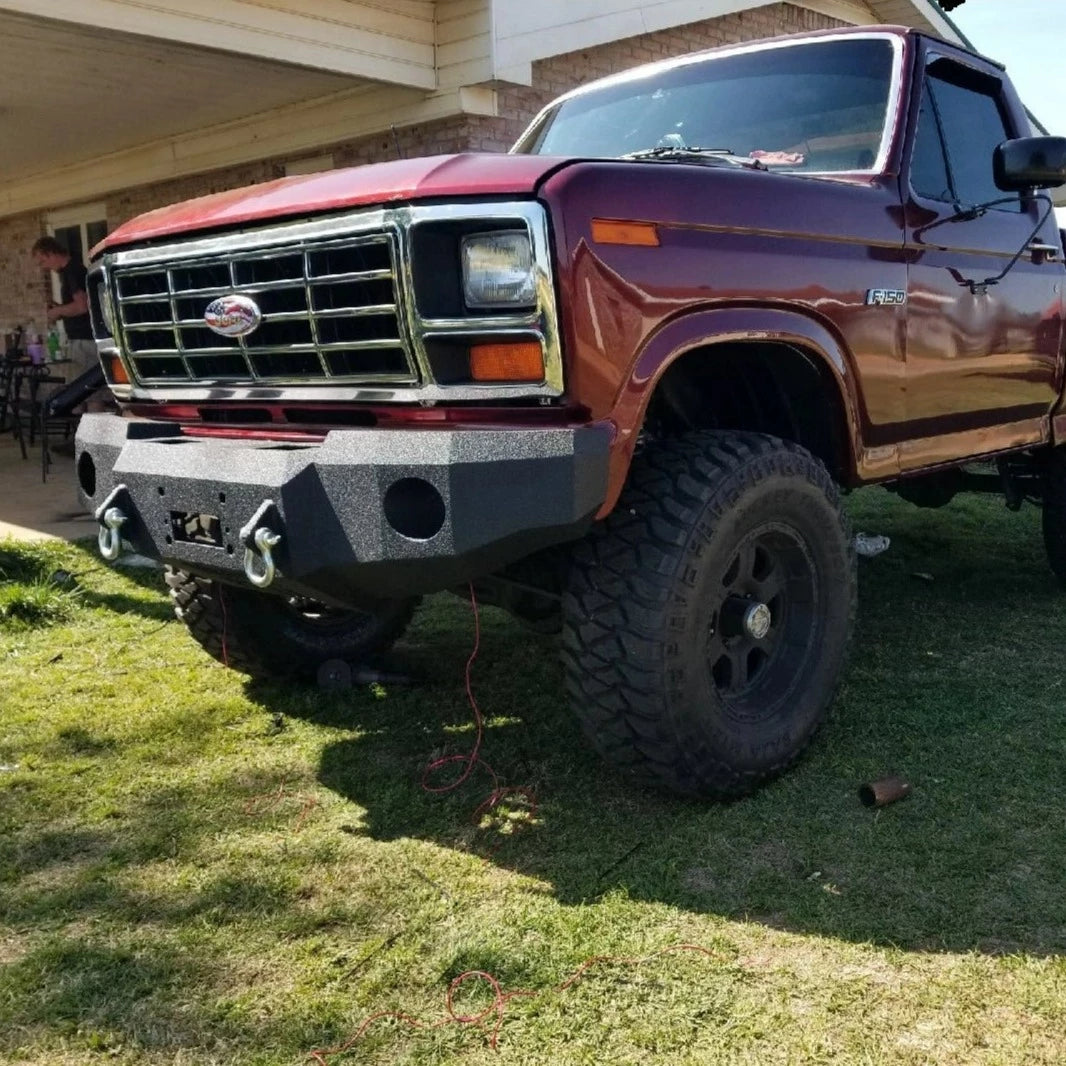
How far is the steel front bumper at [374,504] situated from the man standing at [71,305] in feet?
24.1

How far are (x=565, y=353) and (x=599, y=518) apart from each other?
39cm

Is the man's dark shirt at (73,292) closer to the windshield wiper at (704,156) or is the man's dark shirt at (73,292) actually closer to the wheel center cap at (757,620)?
the windshield wiper at (704,156)

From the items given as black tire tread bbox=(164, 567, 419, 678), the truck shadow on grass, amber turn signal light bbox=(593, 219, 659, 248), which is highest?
amber turn signal light bbox=(593, 219, 659, 248)

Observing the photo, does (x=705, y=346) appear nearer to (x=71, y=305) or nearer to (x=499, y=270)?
(x=499, y=270)

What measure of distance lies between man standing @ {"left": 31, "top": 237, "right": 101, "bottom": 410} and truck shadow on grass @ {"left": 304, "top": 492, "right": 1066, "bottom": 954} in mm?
7077

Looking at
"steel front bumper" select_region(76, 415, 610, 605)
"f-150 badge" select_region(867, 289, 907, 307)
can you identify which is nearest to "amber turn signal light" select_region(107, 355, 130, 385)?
"steel front bumper" select_region(76, 415, 610, 605)

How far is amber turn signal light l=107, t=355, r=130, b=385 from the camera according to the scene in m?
3.56

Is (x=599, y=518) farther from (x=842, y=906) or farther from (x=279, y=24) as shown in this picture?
(x=279, y=24)

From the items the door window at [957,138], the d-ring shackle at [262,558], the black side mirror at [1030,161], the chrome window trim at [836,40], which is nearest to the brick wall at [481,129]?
the chrome window trim at [836,40]

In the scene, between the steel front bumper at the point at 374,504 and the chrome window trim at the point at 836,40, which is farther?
the chrome window trim at the point at 836,40

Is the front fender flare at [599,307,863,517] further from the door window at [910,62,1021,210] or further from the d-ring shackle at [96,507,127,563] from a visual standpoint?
the d-ring shackle at [96,507,127,563]

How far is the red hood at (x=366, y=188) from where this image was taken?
2.49 metres

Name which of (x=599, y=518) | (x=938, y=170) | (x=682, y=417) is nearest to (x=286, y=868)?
(x=599, y=518)

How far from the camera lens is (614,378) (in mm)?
2545
